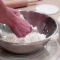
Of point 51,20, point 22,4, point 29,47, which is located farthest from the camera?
point 22,4

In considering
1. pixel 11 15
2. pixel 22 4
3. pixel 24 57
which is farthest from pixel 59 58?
pixel 22 4

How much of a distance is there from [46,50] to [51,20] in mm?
153

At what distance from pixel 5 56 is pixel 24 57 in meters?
0.07

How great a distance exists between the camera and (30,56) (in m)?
0.59

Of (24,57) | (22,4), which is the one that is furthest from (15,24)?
(22,4)

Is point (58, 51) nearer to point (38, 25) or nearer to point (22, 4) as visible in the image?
point (38, 25)

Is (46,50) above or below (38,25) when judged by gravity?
below

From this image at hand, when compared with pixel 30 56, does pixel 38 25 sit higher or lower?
higher

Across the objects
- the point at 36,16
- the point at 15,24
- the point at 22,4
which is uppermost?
the point at 22,4

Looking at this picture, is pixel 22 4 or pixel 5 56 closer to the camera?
pixel 5 56

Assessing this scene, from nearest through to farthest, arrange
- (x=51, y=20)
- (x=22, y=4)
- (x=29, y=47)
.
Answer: (x=29, y=47) → (x=51, y=20) → (x=22, y=4)

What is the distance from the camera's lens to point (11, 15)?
538 mm

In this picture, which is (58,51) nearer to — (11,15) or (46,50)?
(46,50)

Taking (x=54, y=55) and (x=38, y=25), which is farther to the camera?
(x=38, y=25)
